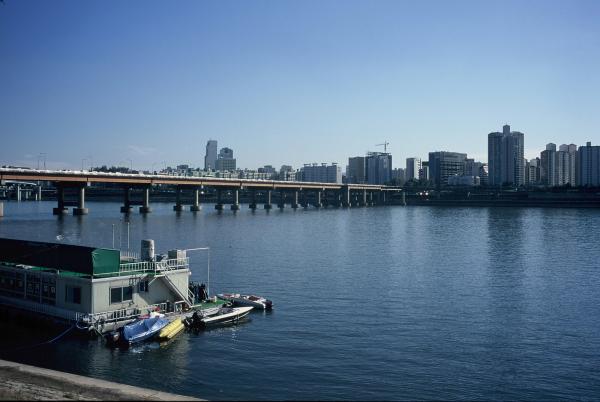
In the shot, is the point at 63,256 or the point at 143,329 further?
the point at 63,256

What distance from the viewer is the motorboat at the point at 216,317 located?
131 feet

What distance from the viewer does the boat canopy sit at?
1490 inches

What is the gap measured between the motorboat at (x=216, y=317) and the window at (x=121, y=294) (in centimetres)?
427

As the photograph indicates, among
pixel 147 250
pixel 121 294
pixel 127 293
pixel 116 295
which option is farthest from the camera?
pixel 147 250

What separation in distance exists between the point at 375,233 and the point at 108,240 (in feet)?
186

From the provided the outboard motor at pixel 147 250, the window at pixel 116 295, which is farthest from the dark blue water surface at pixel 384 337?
the outboard motor at pixel 147 250

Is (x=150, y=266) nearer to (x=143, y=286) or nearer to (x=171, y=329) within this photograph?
(x=143, y=286)

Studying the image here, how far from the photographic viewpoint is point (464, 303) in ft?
164

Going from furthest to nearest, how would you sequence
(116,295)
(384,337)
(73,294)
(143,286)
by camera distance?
(143,286), (384,337), (116,295), (73,294)

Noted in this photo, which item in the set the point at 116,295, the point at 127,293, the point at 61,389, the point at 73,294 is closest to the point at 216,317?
the point at 127,293

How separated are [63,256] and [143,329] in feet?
29.6

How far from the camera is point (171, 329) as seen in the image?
37281 mm

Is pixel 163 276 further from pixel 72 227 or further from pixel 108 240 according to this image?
pixel 72 227

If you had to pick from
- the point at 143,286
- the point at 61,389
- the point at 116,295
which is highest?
the point at 143,286
